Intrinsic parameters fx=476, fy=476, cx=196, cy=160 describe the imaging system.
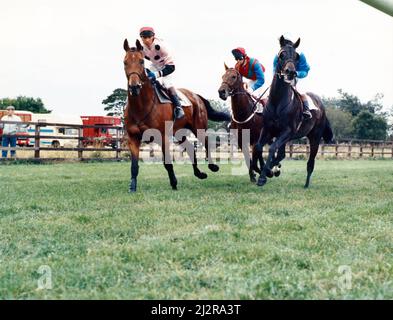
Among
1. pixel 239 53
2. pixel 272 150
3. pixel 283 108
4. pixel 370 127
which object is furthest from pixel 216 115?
pixel 370 127

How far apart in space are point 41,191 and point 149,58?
2.98m

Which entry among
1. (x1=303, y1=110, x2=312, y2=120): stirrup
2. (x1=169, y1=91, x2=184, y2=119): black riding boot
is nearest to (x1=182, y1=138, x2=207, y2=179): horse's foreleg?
(x1=169, y1=91, x2=184, y2=119): black riding boot

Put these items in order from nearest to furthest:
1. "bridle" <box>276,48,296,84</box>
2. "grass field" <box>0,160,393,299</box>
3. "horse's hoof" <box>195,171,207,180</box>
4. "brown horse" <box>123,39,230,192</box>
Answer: "grass field" <box>0,160,393,299</box>
"brown horse" <box>123,39,230,192</box>
"bridle" <box>276,48,296,84</box>
"horse's hoof" <box>195,171,207,180</box>

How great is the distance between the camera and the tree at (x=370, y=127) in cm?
5128

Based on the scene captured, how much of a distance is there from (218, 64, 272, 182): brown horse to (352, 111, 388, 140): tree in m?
45.1

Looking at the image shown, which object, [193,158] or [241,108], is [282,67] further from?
[193,158]

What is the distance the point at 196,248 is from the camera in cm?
355

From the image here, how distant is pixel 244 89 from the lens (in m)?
9.49

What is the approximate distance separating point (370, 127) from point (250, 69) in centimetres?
4557

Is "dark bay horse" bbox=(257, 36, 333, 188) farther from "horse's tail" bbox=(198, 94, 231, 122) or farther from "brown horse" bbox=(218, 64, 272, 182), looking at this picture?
"horse's tail" bbox=(198, 94, 231, 122)

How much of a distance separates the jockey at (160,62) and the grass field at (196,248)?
2.49 metres

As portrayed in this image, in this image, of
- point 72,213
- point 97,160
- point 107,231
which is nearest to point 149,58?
point 72,213

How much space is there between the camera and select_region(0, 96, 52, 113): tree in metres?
67.9
